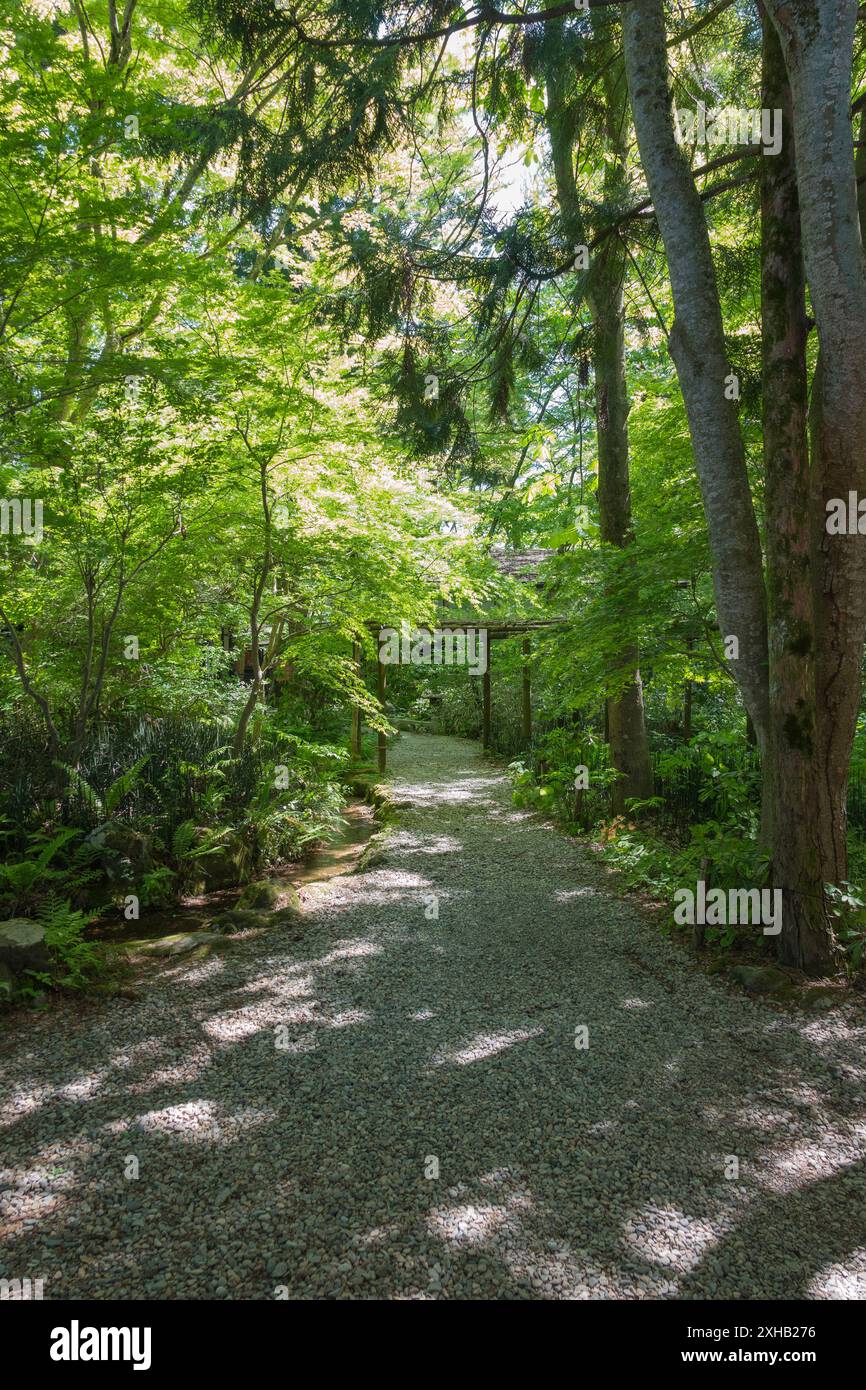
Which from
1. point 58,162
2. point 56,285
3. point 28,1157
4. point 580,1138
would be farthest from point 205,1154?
point 58,162

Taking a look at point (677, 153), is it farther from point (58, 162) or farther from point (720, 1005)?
point (720, 1005)

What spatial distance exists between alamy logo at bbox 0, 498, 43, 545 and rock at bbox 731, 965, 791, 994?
5450mm

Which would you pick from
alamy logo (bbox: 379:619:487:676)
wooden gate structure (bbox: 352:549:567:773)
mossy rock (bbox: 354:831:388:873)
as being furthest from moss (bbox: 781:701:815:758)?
alamy logo (bbox: 379:619:487:676)

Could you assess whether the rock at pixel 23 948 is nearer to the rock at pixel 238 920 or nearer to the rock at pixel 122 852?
the rock at pixel 238 920

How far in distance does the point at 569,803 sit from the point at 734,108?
620 cm

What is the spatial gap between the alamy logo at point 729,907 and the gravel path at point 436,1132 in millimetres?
314

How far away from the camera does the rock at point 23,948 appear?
149 inches

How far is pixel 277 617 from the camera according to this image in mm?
7770

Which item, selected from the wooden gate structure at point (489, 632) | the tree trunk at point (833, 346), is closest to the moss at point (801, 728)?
the tree trunk at point (833, 346)

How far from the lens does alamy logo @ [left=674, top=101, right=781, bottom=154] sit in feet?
12.9

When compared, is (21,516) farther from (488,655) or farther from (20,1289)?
(488,655)

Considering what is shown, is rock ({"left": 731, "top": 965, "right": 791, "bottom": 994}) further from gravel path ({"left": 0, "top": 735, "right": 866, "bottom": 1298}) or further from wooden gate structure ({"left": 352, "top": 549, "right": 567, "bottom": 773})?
wooden gate structure ({"left": 352, "top": 549, "right": 567, "bottom": 773})
